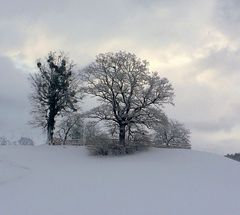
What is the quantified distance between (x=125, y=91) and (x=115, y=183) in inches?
520

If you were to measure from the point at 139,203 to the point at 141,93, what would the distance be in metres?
17.6

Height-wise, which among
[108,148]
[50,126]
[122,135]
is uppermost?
[50,126]

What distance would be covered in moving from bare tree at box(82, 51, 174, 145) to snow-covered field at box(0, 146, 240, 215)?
11.9 ft

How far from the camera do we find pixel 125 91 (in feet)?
169

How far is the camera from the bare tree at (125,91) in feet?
168

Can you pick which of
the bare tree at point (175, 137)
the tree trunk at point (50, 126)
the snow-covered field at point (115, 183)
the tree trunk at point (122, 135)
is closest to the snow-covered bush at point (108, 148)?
the tree trunk at point (122, 135)

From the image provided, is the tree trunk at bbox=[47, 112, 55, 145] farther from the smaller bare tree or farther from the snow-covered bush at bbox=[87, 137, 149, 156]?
the snow-covered bush at bbox=[87, 137, 149, 156]

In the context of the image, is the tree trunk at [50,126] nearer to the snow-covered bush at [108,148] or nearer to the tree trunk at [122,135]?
the snow-covered bush at [108,148]

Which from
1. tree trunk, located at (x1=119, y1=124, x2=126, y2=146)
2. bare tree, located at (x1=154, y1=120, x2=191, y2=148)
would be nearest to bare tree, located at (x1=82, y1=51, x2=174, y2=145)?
tree trunk, located at (x1=119, y1=124, x2=126, y2=146)

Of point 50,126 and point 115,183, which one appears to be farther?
point 50,126

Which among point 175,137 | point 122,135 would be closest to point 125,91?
point 122,135

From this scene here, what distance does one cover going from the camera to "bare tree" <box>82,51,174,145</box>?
51.1 metres

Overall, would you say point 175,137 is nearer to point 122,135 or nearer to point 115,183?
point 122,135

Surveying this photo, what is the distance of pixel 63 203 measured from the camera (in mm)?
35125
